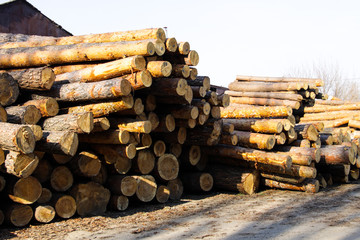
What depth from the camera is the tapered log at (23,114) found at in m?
6.52

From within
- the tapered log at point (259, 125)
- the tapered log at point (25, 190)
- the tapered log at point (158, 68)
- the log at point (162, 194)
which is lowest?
the log at point (162, 194)

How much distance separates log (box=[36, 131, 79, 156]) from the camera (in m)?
5.95

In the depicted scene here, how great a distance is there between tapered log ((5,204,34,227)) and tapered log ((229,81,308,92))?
30.6 feet

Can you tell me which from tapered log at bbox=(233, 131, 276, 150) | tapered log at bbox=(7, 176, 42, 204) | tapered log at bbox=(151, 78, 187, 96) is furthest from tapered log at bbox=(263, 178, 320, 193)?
tapered log at bbox=(7, 176, 42, 204)

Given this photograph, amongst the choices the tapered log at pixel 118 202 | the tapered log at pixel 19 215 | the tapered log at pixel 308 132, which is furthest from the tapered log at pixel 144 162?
the tapered log at pixel 308 132

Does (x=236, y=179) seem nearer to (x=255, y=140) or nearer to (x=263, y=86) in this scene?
(x=255, y=140)

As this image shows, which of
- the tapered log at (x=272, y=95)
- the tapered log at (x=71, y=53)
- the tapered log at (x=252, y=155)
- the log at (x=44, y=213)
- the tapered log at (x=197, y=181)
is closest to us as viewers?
the log at (x=44, y=213)

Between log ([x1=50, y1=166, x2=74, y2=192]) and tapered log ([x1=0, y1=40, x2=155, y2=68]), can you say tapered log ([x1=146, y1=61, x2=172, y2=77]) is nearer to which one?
tapered log ([x1=0, y1=40, x2=155, y2=68])

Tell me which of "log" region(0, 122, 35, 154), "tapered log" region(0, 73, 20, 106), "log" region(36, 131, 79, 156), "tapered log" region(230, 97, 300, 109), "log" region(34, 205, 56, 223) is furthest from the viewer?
"tapered log" region(230, 97, 300, 109)

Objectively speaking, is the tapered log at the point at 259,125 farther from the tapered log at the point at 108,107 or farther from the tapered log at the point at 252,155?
the tapered log at the point at 108,107

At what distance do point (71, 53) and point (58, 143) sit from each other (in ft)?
8.40

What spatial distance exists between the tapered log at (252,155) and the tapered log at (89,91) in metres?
3.44

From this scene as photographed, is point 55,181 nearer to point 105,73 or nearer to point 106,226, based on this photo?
point 106,226

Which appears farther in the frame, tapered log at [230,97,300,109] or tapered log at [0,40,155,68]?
tapered log at [230,97,300,109]
